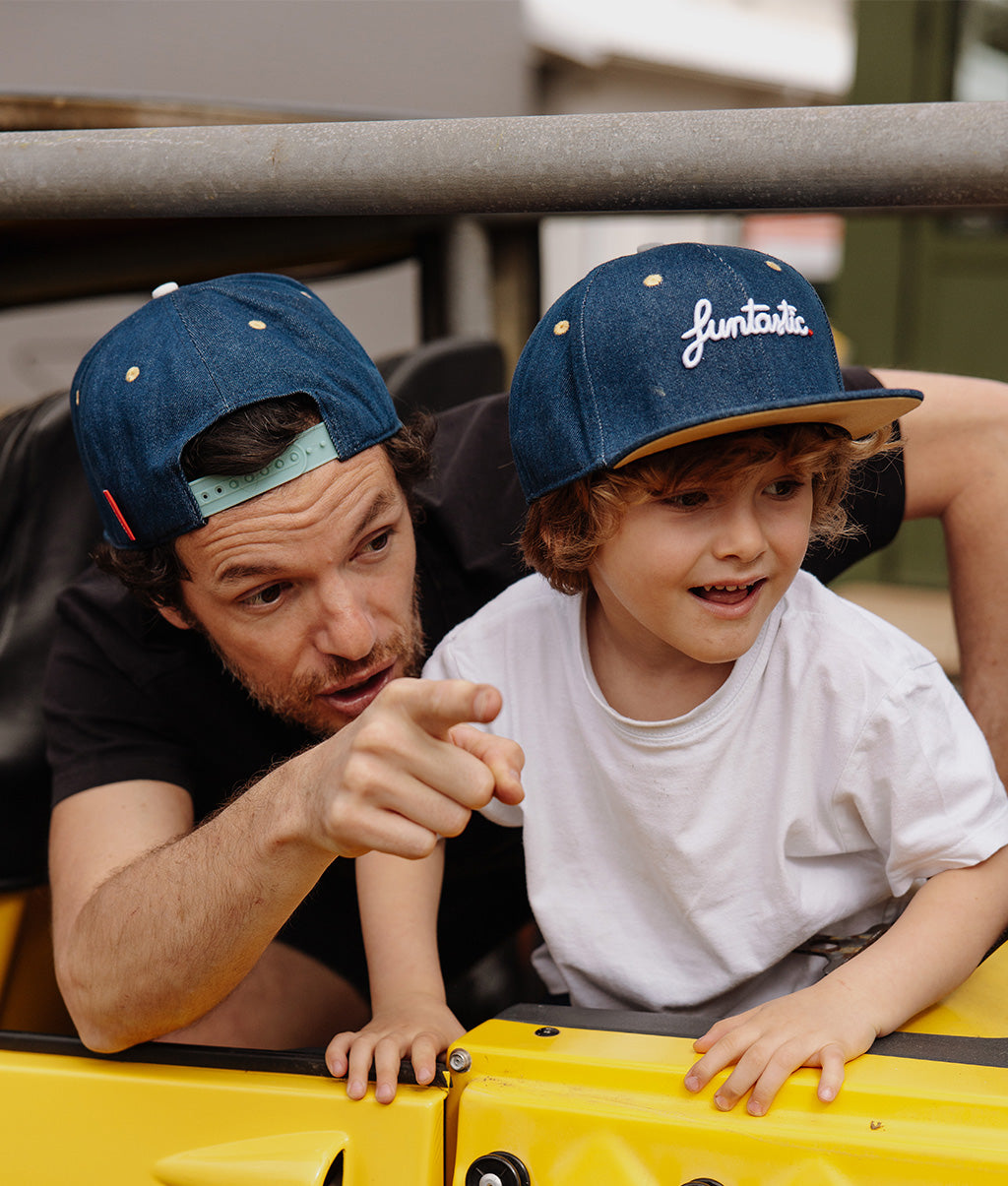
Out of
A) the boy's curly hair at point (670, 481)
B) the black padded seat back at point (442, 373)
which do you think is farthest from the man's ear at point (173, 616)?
the black padded seat back at point (442, 373)

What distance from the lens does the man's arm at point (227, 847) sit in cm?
76

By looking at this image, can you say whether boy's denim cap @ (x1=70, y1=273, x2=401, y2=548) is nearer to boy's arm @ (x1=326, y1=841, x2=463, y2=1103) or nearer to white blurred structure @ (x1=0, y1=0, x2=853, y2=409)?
boy's arm @ (x1=326, y1=841, x2=463, y2=1103)

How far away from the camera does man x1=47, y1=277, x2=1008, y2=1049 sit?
3.30ft

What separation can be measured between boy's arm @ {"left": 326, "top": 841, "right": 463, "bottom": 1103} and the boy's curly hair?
1.07 feet

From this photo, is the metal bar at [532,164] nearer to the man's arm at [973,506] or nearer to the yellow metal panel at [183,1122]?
the man's arm at [973,506]

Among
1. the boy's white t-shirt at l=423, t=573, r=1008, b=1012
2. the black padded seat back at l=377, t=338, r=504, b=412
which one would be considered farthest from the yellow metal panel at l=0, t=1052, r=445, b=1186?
the black padded seat back at l=377, t=338, r=504, b=412

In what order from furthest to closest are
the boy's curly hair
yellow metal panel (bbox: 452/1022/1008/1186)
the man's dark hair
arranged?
the man's dark hair
the boy's curly hair
yellow metal panel (bbox: 452/1022/1008/1186)

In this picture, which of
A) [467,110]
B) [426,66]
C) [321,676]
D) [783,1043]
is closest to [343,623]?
[321,676]

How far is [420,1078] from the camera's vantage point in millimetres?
879

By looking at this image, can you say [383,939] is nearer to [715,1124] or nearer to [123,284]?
[715,1124]

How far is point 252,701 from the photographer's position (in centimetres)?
136

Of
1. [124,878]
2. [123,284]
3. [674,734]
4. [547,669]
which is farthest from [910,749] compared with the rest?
[123,284]

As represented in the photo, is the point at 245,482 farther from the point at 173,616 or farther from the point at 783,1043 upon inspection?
the point at 783,1043

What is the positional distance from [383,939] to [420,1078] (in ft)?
1.01
